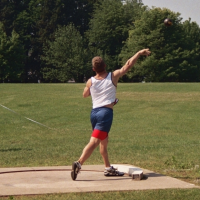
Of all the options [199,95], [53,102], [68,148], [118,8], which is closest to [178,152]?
[68,148]

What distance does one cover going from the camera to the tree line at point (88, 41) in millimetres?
64688

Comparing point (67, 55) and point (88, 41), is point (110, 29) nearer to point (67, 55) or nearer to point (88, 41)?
point (88, 41)

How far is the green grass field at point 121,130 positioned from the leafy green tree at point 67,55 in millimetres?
29811

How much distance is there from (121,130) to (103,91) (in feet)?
39.3

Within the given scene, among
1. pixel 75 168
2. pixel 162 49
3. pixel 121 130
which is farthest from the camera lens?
pixel 162 49

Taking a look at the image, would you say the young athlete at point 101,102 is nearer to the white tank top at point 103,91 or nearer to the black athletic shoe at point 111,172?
the white tank top at point 103,91

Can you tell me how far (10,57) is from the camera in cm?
6606

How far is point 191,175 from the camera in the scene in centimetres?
819

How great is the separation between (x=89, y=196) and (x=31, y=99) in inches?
976

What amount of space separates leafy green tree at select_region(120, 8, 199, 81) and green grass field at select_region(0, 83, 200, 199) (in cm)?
2652

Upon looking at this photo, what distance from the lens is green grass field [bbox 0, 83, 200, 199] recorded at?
9.95 metres

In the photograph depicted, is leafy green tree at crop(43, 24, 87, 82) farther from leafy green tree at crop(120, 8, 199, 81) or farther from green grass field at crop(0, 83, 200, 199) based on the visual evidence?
green grass field at crop(0, 83, 200, 199)

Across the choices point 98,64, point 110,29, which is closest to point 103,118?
point 98,64

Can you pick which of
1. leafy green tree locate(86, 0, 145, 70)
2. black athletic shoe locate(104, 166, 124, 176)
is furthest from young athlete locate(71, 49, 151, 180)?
leafy green tree locate(86, 0, 145, 70)
